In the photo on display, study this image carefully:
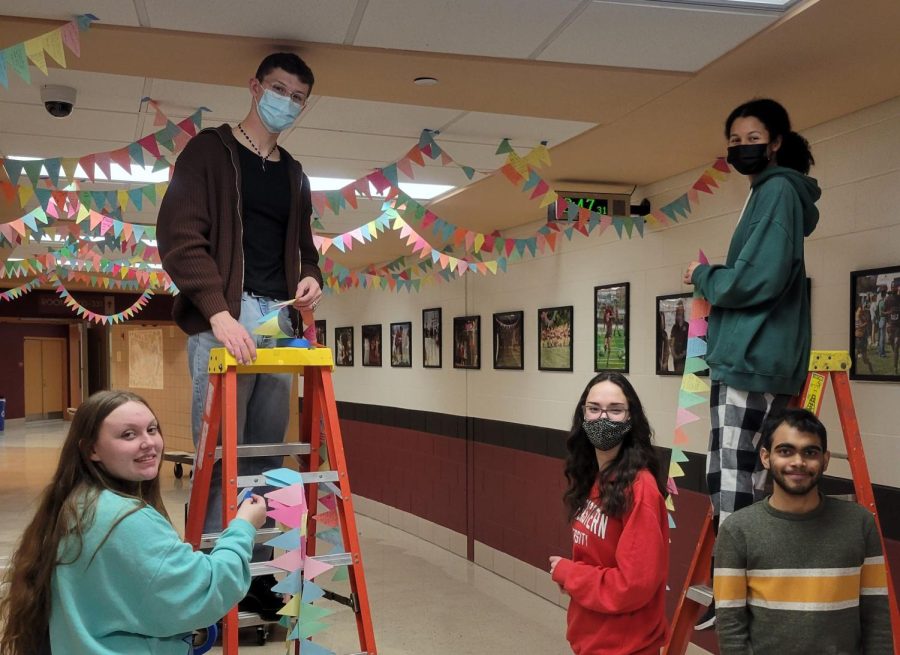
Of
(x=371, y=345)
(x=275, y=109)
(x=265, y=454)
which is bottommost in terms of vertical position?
(x=265, y=454)

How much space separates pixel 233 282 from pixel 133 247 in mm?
4378

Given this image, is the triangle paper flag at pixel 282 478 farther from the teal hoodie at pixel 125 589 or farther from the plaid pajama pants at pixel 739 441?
the plaid pajama pants at pixel 739 441

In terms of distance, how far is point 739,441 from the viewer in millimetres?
2346

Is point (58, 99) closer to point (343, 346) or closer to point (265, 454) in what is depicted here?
point (265, 454)

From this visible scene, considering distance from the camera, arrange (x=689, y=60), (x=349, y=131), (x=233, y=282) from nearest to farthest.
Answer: (x=233, y=282) → (x=689, y=60) → (x=349, y=131)

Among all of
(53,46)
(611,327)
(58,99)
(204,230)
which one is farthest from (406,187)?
(53,46)

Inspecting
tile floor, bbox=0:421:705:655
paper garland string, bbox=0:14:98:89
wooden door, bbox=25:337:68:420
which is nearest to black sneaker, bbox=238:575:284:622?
tile floor, bbox=0:421:705:655

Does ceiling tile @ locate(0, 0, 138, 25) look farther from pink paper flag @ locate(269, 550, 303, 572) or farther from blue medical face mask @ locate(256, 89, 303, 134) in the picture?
pink paper flag @ locate(269, 550, 303, 572)

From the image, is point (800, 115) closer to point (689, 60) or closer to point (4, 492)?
point (689, 60)

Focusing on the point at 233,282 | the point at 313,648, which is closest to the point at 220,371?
the point at 233,282

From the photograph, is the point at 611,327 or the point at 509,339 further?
the point at 509,339

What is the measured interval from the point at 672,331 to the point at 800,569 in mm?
2910

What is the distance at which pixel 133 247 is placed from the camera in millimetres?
6418

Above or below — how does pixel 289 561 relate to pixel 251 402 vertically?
below
